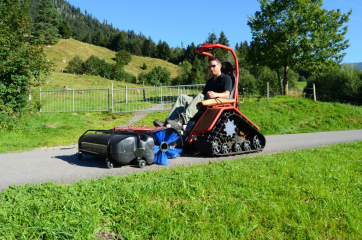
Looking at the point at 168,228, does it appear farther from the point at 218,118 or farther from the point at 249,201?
the point at 218,118

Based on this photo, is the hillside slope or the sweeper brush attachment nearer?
the sweeper brush attachment

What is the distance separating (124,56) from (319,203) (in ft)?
331

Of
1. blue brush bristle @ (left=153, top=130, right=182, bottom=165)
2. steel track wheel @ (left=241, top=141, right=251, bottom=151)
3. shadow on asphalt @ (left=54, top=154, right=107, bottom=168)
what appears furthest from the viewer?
steel track wheel @ (left=241, top=141, right=251, bottom=151)

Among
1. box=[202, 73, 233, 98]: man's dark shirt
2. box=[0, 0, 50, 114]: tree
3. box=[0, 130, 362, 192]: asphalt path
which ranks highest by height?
box=[0, 0, 50, 114]: tree

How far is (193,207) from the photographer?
2699 millimetres

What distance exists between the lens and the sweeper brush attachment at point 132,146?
14.9 ft

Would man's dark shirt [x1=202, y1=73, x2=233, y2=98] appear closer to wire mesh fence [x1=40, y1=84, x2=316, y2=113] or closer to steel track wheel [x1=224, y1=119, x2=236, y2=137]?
steel track wheel [x1=224, y1=119, x2=236, y2=137]

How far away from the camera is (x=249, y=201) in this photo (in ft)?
9.43

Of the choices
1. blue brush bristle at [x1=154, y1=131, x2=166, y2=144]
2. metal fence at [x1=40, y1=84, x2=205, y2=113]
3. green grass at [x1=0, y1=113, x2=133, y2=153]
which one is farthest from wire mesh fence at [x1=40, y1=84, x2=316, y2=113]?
blue brush bristle at [x1=154, y1=131, x2=166, y2=144]

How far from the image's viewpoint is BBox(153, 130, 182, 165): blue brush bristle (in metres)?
5.21

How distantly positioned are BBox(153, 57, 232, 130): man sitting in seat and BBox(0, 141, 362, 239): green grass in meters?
2.18

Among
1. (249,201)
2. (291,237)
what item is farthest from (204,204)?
(291,237)

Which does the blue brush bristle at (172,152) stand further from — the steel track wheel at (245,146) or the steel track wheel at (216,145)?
the steel track wheel at (245,146)

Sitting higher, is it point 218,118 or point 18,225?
point 218,118
